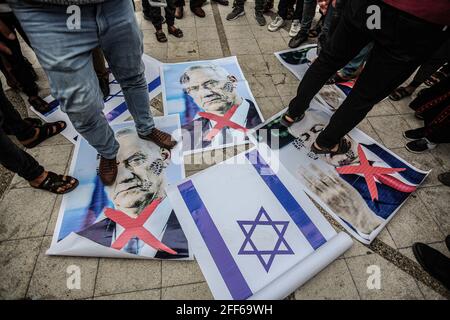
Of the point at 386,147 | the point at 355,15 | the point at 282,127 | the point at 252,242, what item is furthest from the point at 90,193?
the point at 386,147

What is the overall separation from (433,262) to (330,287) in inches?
22.9

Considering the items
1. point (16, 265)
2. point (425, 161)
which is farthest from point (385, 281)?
point (16, 265)

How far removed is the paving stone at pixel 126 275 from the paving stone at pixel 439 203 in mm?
1664

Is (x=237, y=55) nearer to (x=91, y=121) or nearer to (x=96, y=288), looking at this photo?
(x=91, y=121)

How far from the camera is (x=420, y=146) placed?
1816mm

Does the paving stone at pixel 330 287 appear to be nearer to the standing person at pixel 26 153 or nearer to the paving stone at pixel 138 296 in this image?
the paving stone at pixel 138 296

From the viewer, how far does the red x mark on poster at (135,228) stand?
1342 millimetres

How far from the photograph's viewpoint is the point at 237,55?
2.51 meters

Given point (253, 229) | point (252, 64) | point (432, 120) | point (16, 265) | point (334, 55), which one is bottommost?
point (16, 265)

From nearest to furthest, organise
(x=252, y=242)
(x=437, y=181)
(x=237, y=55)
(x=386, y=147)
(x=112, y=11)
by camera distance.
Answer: (x=112, y=11) → (x=252, y=242) → (x=437, y=181) → (x=386, y=147) → (x=237, y=55)

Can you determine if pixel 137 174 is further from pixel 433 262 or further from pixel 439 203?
pixel 439 203

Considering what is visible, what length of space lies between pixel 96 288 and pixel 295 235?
3.50 ft

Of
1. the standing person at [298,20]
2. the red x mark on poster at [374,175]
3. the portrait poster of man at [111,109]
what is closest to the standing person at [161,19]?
the portrait poster of man at [111,109]

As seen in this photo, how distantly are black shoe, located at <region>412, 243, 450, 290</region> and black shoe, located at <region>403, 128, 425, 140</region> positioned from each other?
2.85 ft
